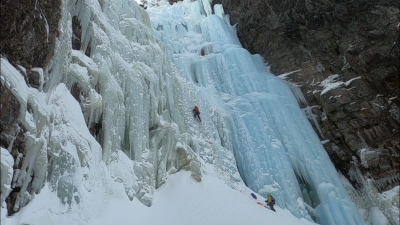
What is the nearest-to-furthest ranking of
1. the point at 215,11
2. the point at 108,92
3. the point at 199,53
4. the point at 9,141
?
1. the point at 9,141
2. the point at 108,92
3. the point at 199,53
4. the point at 215,11

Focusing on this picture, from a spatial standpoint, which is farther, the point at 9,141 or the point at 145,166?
the point at 145,166

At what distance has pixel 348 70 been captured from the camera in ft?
45.1

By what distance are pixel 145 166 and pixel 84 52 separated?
3066 mm

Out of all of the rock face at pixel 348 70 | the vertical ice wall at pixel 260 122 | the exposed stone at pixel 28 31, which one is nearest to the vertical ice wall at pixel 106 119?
the exposed stone at pixel 28 31

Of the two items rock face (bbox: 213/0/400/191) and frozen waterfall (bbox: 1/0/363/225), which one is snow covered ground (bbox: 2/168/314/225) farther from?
rock face (bbox: 213/0/400/191)

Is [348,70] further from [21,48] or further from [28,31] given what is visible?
[21,48]

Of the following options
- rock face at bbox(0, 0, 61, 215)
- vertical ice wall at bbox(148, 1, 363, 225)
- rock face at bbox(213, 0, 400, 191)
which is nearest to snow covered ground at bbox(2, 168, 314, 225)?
rock face at bbox(0, 0, 61, 215)

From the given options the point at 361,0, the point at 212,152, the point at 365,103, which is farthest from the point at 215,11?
the point at 212,152

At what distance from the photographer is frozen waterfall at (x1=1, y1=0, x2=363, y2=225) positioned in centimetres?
574

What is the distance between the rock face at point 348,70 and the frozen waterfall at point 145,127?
3.22 ft

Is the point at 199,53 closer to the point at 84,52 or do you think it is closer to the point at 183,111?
the point at 183,111

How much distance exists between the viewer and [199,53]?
17000mm

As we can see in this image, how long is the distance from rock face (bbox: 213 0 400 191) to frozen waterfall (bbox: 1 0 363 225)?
38.7 inches

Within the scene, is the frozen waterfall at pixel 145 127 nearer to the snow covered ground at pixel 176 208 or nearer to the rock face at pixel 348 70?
the snow covered ground at pixel 176 208
